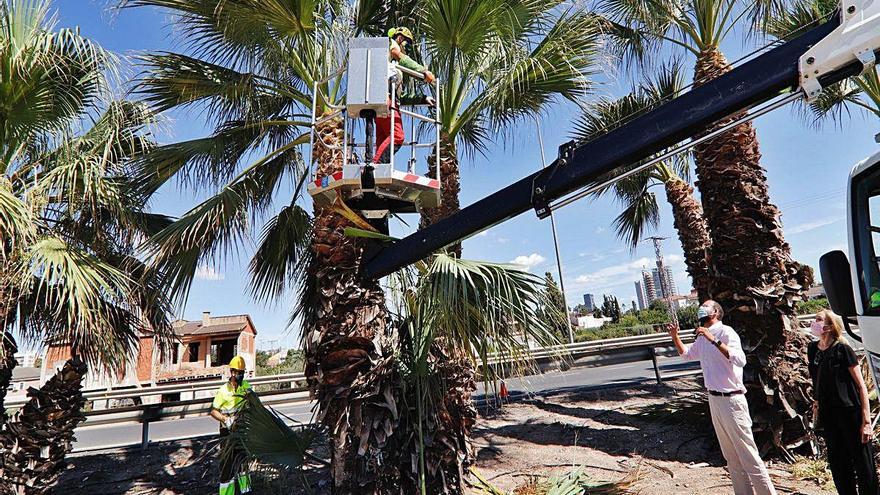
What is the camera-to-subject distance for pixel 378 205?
4664mm

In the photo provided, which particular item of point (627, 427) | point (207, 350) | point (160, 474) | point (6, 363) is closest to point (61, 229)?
point (6, 363)

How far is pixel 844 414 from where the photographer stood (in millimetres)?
4078

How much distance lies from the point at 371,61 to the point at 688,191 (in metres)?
7.87

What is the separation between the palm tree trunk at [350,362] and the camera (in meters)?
4.48

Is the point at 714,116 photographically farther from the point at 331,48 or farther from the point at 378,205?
the point at 331,48

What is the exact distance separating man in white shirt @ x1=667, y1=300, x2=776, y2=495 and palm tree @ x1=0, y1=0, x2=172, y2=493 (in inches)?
231

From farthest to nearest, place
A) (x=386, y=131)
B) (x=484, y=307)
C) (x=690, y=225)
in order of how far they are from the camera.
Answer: (x=690, y=225)
(x=386, y=131)
(x=484, y=307)

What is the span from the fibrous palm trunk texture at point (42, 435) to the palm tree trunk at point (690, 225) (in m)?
9.69

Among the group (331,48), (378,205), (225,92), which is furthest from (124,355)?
(331,48)

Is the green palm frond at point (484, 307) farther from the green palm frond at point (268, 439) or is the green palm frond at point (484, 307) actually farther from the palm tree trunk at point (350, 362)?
the green palm frond at point (268, 439)

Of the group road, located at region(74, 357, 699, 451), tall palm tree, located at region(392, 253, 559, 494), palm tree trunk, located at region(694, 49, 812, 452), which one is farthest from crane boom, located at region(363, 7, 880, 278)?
road, located at region(74, 357, 699, 451)

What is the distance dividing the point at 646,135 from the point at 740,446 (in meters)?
2.86

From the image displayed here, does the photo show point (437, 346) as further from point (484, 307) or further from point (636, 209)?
point (636, 209)

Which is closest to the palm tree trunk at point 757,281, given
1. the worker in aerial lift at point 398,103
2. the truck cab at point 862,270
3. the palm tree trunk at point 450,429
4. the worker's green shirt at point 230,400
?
the truck cab at point 862,270
